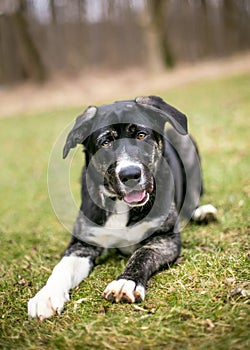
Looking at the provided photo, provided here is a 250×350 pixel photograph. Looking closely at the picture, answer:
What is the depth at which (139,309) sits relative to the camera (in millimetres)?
3145

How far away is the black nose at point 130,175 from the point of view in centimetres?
352

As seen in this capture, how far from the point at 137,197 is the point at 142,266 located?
59 centimetres

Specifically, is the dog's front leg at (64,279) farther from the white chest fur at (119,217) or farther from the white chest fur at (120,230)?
the white chest fur at (119,217)

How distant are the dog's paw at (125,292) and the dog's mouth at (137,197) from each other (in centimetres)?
73

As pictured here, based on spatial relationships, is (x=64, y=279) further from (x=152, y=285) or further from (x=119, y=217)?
(x=119, y=217)

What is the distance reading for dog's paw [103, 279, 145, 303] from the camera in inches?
127

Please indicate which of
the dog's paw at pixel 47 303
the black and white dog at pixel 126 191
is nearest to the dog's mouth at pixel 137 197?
the black and white dog at pixel 126 191

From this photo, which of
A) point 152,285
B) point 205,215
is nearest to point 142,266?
point 152,285

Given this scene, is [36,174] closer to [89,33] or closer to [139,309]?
[139,309]

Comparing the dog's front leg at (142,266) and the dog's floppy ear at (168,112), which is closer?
the dog's front leg at (142,266)

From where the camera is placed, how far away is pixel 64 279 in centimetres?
360

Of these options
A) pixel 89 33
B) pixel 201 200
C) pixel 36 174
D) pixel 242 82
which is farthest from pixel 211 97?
pixel 89 33

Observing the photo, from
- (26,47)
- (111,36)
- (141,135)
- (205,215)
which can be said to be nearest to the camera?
(141,135)

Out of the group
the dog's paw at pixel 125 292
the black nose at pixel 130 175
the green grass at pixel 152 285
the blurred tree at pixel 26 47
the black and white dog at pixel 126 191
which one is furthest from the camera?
the blurred tree at pixel 26 47
